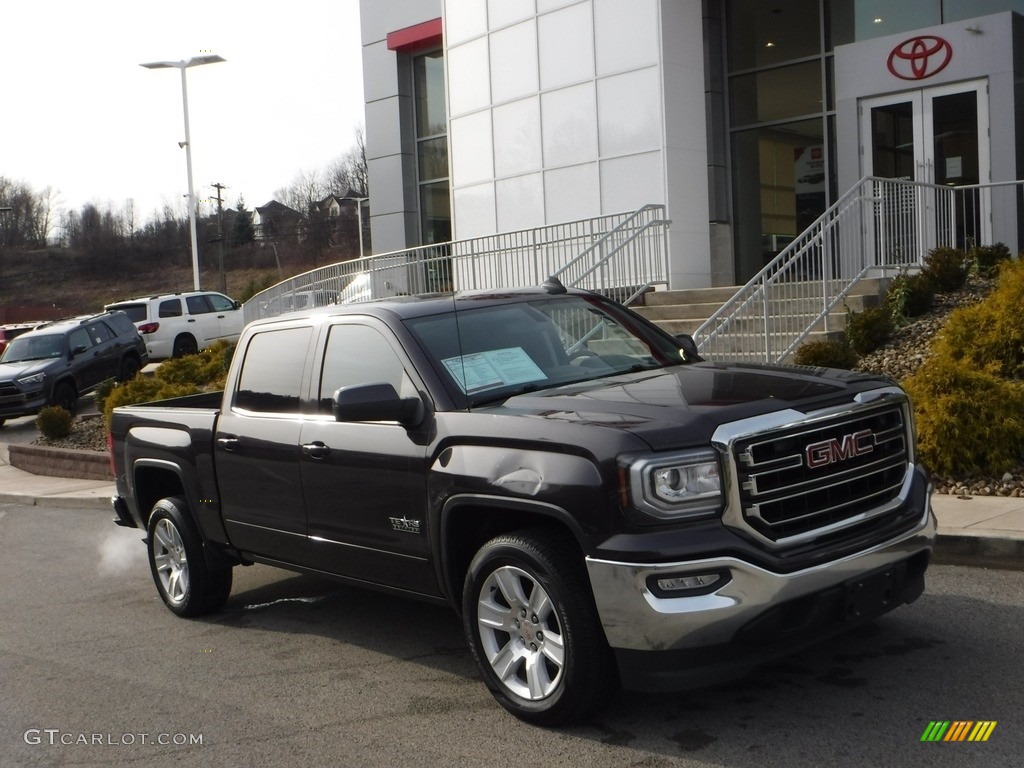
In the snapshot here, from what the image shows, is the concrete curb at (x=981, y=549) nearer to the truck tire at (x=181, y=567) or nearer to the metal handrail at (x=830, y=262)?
the truck tire at (x=181, y=567)

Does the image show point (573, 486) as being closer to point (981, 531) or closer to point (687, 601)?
point (687, 601)

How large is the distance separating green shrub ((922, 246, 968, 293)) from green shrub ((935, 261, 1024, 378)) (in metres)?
2.15

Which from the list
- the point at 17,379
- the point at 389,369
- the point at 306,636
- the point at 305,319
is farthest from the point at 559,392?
the point at 17,379

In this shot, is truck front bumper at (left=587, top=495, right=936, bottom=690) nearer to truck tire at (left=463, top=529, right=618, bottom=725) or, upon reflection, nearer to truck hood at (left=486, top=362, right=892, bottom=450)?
truck tire at (left=463, top=529, right=618, bottom=725)

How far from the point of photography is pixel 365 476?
17.5 feet

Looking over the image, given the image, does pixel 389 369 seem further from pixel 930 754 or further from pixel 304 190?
pixel 304 190

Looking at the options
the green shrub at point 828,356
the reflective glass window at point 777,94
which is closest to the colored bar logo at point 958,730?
the green shrub at point 828,356

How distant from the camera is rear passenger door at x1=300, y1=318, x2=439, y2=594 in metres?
5.10

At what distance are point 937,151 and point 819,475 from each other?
14.4 meters

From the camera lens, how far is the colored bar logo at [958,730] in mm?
4133

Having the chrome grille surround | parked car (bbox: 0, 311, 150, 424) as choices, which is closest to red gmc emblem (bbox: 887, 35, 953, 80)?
the chrome grille surround

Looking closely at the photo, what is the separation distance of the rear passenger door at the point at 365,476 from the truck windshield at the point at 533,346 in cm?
23

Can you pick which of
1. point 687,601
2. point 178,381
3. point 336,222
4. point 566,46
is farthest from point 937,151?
point 336,222

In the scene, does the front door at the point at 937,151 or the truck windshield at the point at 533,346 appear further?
the front door at the point at 937,151
